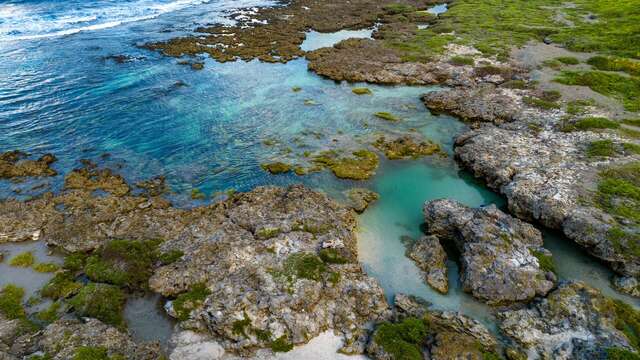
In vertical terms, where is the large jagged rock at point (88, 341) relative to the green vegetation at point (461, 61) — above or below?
below

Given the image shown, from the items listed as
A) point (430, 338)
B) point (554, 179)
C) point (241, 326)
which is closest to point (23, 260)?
point (241, 326)

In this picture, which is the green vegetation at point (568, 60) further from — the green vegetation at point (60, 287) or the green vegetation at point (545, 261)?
the green vegetation at point (60, 287)

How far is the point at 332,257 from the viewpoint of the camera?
1025 inches

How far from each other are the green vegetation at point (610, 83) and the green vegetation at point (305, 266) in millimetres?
41988

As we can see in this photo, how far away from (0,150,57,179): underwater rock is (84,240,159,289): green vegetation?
15510 mm

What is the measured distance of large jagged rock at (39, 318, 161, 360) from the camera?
1998cm

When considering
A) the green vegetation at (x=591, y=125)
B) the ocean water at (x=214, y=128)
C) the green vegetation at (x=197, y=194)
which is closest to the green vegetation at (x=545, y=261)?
the ocean water at (x=214, y=128)

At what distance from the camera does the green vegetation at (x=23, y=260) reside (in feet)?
86.7

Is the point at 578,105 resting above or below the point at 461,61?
below

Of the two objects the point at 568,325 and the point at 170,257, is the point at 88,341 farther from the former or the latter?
the point at 568,325

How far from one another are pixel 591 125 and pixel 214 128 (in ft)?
137

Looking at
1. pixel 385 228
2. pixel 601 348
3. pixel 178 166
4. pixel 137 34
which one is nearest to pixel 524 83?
pixel 385 228

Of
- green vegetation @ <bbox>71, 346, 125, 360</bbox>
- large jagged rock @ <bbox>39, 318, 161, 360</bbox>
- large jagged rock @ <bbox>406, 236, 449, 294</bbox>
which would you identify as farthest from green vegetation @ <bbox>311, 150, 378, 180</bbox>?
green vegetation @ <bbox>71, 346, 125, 360</bbox>

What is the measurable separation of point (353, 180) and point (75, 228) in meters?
23.6
